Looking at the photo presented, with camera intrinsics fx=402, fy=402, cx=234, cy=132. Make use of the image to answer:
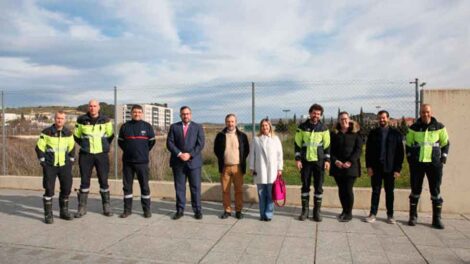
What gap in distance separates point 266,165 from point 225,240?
5.25 feet

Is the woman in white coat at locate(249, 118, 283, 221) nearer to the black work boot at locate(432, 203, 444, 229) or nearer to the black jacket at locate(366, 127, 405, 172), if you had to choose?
the black jacket at locate(366, 127, 405, 172)

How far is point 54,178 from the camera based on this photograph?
22.0ft

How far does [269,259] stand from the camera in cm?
482

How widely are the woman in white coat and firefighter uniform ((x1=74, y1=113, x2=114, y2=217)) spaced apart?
2.61m

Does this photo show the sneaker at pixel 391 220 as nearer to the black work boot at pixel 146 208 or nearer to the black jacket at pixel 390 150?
the black jacket at pixel 390 150

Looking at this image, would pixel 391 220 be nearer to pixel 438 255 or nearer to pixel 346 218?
pixel 346 218

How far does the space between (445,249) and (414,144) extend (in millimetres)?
1745

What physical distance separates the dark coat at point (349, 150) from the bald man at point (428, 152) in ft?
2.62

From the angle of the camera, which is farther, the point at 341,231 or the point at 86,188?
the point at 86,188

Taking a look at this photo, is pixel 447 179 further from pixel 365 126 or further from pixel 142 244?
pixel 142 244

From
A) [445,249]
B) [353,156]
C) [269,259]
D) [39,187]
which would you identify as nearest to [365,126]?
[353,156]

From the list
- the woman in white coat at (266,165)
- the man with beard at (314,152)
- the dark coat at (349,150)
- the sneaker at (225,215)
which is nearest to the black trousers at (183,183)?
the sneaker at (225,215)

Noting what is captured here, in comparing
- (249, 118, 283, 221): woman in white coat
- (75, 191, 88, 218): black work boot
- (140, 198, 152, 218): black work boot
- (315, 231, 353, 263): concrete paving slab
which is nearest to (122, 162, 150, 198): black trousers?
(140, 198, 152, 218): black work boot

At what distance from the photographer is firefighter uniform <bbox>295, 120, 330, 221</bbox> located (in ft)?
21.6
